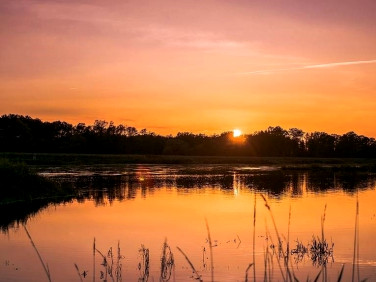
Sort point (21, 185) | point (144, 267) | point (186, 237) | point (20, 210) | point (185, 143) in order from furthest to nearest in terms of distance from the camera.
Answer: point (185, 143) → point (21, 185) → point (20, 210) → point (186, 237) → point (144, 267)

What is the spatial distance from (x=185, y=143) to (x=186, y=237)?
125 m

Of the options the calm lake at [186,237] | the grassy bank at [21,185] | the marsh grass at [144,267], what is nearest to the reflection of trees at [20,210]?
the calm lake at [186,237]

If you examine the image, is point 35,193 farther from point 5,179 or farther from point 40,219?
point 40,219

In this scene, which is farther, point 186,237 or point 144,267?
point 186,237

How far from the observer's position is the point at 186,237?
19828mm

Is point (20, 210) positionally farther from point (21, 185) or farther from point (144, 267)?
point (144, 267)

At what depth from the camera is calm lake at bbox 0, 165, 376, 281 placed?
14000 mm

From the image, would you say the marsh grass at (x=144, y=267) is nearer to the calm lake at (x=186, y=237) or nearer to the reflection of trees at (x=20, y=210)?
the calm lake at (x=186, y=237)

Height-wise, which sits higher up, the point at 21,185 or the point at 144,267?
the point at 21,185

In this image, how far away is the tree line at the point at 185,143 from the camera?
13165 cm

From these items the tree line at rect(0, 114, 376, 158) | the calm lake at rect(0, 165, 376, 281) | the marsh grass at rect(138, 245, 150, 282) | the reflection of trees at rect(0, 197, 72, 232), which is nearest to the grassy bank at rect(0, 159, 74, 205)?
the reflection of trees at rect(0, 197, 72, 232)

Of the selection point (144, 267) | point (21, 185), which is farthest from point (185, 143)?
point (144, 267)

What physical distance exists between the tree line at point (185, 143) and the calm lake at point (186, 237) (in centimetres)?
9931

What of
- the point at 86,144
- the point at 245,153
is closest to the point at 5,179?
the point at 86,144
